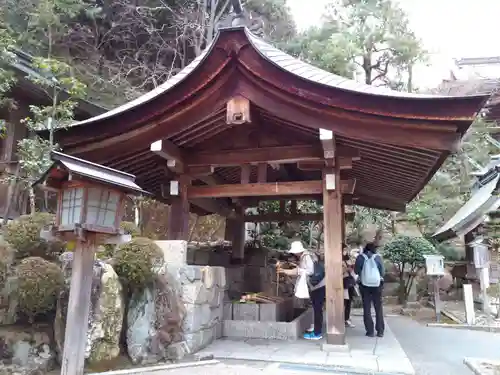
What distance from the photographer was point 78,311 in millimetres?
3494

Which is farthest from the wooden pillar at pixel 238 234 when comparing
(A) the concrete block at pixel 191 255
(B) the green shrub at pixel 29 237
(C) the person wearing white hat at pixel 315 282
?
(B) the green shrub at pixel 29 237

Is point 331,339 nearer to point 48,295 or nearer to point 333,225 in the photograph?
point 333,225

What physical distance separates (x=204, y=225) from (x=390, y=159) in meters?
9.09

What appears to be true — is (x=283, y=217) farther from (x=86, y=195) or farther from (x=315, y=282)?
(x=86, y=195)

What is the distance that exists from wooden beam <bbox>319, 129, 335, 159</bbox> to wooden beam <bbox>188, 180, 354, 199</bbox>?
547mm

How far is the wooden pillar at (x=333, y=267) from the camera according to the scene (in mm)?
5387

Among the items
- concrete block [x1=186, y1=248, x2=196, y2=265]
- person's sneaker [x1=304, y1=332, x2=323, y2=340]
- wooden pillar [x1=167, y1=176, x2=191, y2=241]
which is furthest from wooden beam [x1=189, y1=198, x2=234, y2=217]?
person's sneaker [x1=304, y1=332, x2=323, y2=340]

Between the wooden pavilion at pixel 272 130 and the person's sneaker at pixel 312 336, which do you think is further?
the person's sneaker at pixel 312 336

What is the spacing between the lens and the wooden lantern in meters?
3.48

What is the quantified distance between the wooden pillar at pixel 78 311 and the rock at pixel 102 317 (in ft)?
3.01

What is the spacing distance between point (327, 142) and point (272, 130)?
120cm

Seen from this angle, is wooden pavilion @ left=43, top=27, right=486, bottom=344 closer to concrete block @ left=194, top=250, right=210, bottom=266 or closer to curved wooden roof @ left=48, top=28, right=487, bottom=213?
curved wooden roof @ left=48, top=28, right=487, bottom=213

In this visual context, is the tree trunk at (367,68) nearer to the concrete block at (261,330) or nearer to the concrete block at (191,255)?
the concrete block at (191,255)

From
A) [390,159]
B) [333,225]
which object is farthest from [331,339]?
[390,159]
